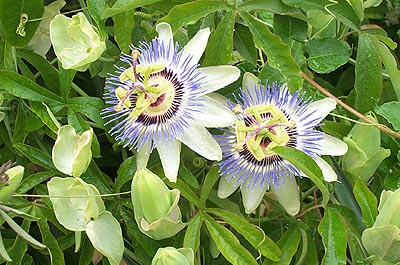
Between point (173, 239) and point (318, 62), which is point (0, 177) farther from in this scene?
point (318, 62)

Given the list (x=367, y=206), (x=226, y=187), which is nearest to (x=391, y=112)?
(x=367, y=206)

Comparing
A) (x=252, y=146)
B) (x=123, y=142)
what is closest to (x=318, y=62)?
(x=252, y=146)

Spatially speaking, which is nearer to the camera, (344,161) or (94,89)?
(344,161)

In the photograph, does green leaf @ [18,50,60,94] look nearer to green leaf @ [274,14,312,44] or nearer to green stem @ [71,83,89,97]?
green stem @ [71,83,89,97]

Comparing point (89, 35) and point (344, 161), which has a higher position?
point (89, 35)

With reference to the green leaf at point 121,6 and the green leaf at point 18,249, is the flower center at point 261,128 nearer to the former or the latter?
the green leaf at point 121,6

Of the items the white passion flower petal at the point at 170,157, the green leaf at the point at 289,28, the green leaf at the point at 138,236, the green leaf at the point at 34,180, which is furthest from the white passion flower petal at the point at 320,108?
the green leaf at the point at 34,180
